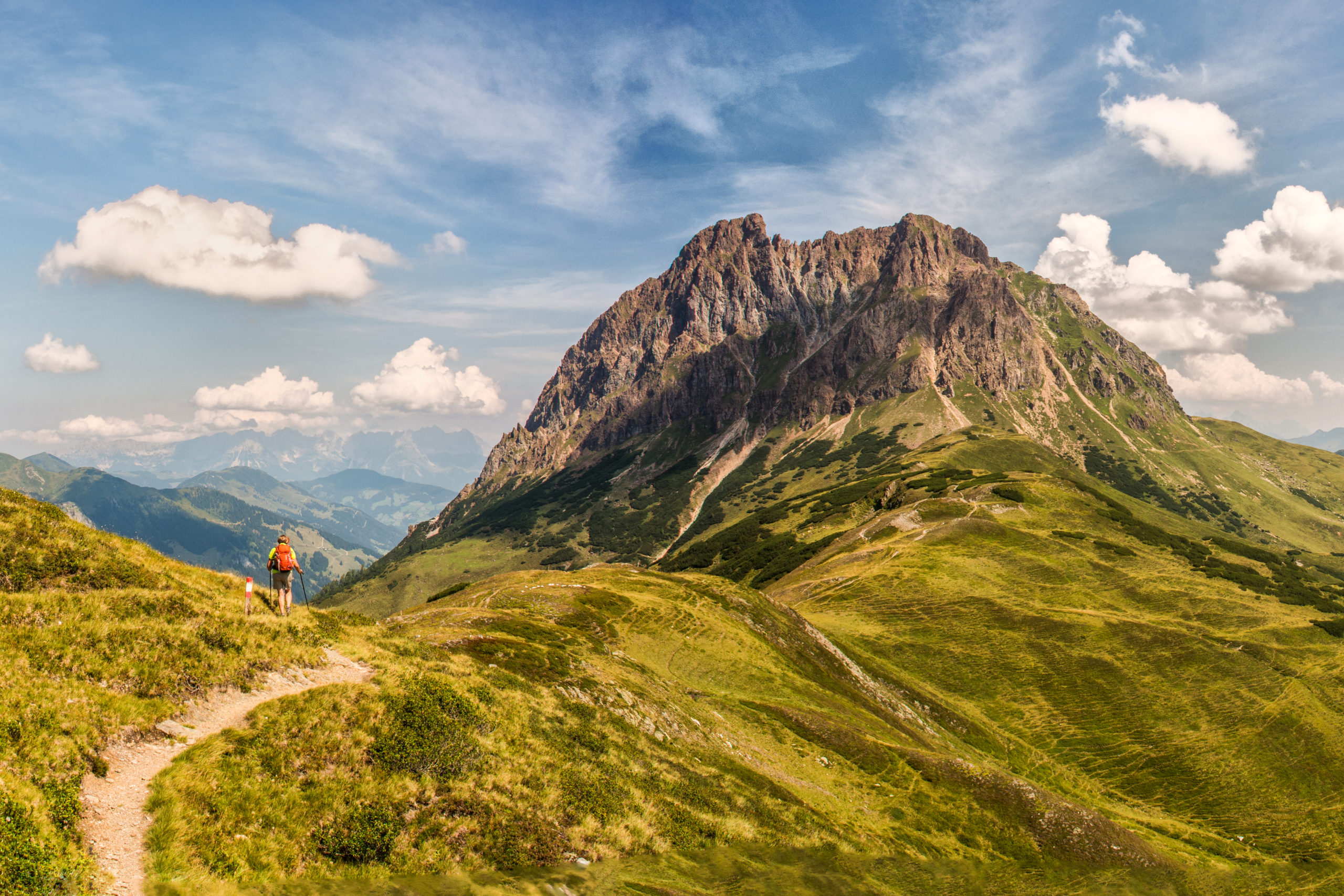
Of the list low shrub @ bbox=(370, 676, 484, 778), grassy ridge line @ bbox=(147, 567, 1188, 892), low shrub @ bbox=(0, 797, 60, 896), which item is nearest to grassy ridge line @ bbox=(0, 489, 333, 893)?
low shrub @ bbox=(0, 797, 60, 896)

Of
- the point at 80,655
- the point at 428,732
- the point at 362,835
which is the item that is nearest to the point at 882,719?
the point at 428,732

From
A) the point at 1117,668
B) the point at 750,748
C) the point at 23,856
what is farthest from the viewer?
the point at 1117,668

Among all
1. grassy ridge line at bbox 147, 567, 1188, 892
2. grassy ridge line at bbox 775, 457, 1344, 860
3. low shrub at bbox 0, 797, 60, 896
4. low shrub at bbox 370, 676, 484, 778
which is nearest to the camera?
low shrub at bbox 0, 797, 60, 896

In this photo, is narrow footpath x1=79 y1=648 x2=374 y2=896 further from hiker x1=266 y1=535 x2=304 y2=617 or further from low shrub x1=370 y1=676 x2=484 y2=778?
hiker x1=266 y1=535 x2=304 y2=617

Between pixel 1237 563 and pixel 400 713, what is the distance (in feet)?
783

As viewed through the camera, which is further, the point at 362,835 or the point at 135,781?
the point at 362,835

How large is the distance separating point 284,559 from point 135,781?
16.0 meters

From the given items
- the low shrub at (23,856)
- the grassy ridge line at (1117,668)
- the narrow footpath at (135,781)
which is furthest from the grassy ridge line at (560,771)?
the grassy ridge line at (1117,668)

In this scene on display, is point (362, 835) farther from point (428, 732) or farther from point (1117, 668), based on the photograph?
point (1117, 668)

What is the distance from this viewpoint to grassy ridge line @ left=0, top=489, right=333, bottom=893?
14586 millimetres

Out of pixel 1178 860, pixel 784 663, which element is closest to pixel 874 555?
pixel 784 663

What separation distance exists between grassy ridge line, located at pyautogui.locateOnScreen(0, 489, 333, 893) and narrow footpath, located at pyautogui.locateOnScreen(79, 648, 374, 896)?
500 mm

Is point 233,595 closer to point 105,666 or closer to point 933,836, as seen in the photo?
point 105,666

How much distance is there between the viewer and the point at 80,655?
21.0 metres
